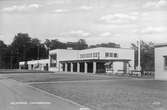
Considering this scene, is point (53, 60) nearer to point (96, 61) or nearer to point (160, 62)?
point (96, 61)

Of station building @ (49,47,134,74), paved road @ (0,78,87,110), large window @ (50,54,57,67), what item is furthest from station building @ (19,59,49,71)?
paved road @ (0,78,87,110)

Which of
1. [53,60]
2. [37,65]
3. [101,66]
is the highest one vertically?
[53,60]

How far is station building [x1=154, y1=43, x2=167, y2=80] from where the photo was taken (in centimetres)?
3609

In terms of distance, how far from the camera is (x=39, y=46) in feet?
487

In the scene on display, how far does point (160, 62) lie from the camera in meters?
36.8

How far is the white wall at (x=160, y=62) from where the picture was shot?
118ft

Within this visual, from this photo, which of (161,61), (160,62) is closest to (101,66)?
(160,62)

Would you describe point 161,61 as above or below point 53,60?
below

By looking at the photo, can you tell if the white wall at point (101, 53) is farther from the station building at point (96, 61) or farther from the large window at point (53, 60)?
the large window at point (53, 60)

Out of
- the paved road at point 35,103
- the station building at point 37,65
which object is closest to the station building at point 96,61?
the station building at point 37,65

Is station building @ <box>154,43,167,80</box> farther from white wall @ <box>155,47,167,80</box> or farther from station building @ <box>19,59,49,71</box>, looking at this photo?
station building @ <box>19,59,49,71</box>

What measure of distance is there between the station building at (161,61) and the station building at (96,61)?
21731 mm

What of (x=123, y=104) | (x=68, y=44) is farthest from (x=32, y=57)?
(x=123, y=104)

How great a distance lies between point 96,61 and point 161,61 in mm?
30592
